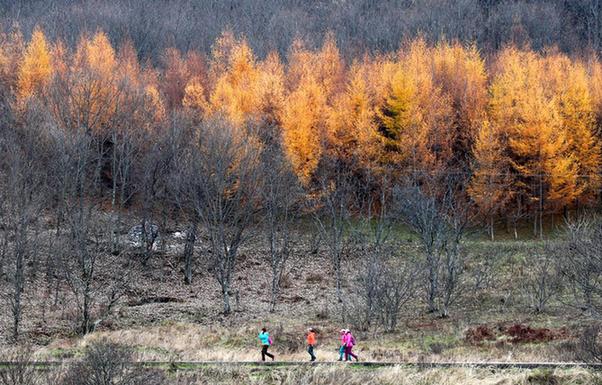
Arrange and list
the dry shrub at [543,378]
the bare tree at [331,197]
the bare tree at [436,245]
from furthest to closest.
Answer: the bare tree at [331,197] → the bare tree at [436,245] → the dry shrub at [543,378]

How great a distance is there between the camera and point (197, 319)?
28.1 metres

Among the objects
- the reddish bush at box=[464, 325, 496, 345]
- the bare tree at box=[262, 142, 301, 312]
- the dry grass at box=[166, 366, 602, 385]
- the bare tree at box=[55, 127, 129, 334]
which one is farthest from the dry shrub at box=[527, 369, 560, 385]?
the bare tree at box=[55, 127, 129, 334]

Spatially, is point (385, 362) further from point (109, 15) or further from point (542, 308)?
point (109, 15)

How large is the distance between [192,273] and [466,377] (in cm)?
2083

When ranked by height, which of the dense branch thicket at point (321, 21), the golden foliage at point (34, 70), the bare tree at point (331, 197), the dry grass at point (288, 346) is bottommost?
the dry grass at point (288, 346)

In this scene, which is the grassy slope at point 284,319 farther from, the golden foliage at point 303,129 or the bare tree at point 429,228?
the golden foliage at point 303,129

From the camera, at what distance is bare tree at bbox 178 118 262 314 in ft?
99.0

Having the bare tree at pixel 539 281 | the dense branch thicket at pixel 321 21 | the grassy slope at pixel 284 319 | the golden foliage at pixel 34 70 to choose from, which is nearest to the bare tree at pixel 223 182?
the grassy slope at pixel 284 319

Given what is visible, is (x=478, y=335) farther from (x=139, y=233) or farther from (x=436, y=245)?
(x=139, y=233)

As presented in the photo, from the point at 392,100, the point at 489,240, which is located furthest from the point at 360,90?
the point at 489,240

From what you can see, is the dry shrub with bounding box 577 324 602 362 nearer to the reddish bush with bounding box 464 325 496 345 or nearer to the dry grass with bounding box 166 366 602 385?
the dry grass with bounding box 166 366 602 385

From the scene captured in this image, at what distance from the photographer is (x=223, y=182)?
98.7 ft

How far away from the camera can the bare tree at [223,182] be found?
1188 inches

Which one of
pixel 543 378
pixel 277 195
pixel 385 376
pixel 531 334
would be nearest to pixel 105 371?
pixel 385 376
